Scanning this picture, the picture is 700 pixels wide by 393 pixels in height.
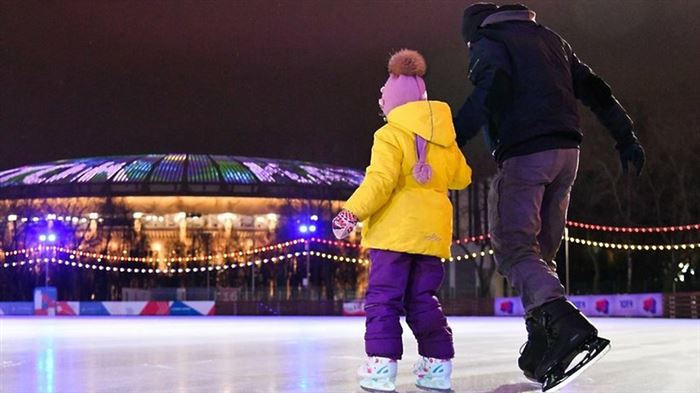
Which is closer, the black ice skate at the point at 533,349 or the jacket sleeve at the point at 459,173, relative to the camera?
the black ice skate at the point at 533,349

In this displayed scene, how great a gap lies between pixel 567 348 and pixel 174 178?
80.1 meters

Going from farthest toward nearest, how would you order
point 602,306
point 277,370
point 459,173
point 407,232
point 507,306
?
point 507,306
point 602,306
point 277,370
point 459,173
point 407,232

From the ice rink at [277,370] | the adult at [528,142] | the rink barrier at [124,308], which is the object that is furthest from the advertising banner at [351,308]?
the adult at [528,142]

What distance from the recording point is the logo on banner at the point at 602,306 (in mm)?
25045

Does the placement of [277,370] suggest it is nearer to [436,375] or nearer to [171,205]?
[436,375]

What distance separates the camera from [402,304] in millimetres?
3371

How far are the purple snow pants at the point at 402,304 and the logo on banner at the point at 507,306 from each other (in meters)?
25.9

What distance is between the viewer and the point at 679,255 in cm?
3200

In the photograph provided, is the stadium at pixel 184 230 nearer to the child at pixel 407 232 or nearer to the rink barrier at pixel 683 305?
the rink barrier at pixel 683 305

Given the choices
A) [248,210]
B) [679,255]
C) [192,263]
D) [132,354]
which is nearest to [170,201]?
[248,210]

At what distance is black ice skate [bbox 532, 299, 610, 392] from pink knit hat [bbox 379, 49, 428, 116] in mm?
1151

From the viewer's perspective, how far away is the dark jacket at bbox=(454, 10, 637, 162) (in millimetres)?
2963

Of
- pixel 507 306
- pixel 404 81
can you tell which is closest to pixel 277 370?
pixel 404 81

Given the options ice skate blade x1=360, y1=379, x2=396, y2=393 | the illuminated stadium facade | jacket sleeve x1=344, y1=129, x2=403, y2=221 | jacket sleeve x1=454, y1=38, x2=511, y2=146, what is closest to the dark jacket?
jacket sleeve x1=454, y1=38, x2=511, y2=146
